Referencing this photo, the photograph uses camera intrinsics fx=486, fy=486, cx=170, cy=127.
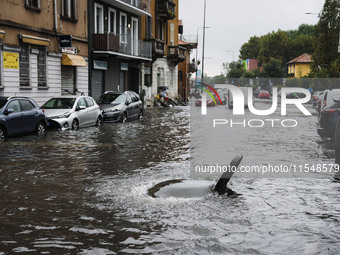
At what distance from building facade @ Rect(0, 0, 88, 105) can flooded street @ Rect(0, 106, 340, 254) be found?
10562 millimetres

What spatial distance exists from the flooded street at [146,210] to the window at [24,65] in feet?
37.3

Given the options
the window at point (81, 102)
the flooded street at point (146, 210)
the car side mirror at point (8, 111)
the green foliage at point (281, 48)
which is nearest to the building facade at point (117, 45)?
the window at point (81, 102)

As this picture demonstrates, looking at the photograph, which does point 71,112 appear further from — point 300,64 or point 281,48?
point 281,48

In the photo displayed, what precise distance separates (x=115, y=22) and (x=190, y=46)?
33.6 metres

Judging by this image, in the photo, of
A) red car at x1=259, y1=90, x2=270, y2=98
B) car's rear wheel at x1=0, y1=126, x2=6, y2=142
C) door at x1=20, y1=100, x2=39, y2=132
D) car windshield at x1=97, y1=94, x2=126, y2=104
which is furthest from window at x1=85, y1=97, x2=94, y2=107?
red car at x1=259, y1=90, x2=270, y2=98

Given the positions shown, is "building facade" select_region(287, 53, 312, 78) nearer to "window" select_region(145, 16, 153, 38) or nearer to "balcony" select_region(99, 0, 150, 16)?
"window" select_region(145, 16, 153, 38)

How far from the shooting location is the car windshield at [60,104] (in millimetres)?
19753

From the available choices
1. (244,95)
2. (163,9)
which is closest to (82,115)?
(244,95)

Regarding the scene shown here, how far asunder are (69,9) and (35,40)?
4604mm

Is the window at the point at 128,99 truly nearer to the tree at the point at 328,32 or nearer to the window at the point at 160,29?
the window at the point at 160,29

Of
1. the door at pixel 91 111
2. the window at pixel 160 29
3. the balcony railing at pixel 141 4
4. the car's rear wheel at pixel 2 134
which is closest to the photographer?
the car's rear wheel at pixel 2 134

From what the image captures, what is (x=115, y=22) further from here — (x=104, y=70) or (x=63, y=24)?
(x=63, y=24)

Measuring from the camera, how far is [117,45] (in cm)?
3244

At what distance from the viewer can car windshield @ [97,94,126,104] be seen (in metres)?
24.7
